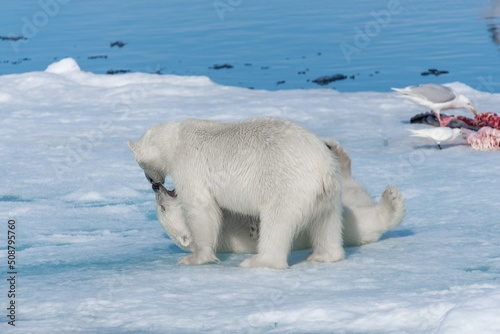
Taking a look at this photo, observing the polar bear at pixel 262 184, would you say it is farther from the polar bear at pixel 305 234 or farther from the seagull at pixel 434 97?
the seagull at pixel 434 97

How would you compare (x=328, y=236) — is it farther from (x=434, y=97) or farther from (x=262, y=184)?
(x=434, y=97)

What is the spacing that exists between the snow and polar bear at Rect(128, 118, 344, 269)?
0.14 metres

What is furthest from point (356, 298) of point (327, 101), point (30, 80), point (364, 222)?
point (30, 80)

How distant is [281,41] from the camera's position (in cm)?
1827

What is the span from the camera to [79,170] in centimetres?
619

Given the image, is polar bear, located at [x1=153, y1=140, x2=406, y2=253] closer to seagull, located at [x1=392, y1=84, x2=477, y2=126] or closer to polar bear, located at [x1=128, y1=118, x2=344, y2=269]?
polar bear, located at [x1=128, y1=118, x2=344, y2=269]

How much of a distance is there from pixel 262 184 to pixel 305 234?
0.56 metres

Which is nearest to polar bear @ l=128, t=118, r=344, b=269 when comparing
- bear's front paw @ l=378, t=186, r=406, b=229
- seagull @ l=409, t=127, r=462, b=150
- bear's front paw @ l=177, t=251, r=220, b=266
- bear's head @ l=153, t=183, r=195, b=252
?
bear's front paw @ l=177, t=251, r=220, b=266

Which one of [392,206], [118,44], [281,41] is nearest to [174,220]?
[392,206]

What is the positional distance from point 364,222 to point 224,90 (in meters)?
6.62

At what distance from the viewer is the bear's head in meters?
4.11

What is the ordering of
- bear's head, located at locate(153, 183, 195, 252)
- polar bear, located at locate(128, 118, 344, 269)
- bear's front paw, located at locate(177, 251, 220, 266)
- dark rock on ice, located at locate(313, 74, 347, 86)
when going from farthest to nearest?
dark rock on ice, located at locate(313, 74, 347, 86) → bear's head, located at locate(153, 183, 195, 252) → bear's front paw, located at locate(177, 251, 220, 266) → polar bear, located at locate(128, 118, 344, 269)

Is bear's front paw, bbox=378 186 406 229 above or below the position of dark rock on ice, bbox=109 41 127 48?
above

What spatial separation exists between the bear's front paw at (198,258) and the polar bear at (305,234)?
0.28m
